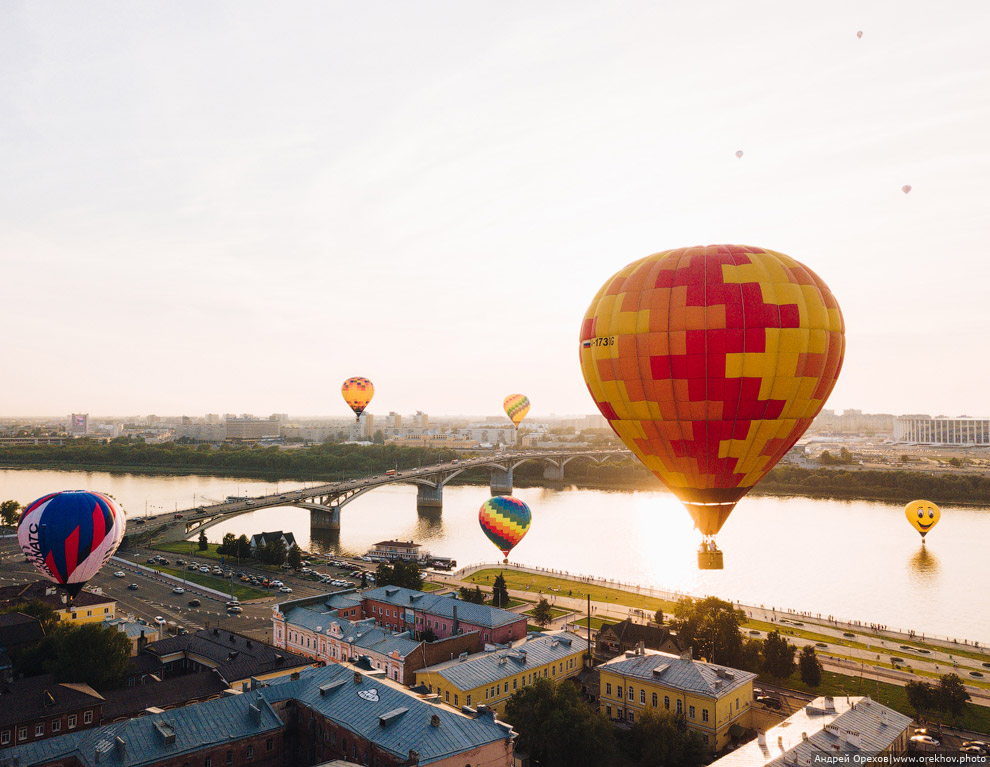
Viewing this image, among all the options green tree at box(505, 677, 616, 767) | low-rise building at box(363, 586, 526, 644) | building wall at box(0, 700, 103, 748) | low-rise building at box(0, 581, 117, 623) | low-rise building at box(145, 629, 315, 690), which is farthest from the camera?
low-rise building at box(0, 581, 117, 623)

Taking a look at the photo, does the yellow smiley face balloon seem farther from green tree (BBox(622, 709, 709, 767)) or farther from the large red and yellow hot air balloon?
the large red and yellow hot air balloon

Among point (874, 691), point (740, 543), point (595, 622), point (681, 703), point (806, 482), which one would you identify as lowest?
point (874, 691)

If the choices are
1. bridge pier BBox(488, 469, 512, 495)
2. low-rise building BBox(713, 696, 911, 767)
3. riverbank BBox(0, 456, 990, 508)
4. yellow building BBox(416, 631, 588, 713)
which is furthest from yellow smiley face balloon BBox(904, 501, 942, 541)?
bridge pier BBox(488, 469, 512, 495)

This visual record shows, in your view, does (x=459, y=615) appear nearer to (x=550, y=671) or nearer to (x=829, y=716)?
(x=550, y=671)

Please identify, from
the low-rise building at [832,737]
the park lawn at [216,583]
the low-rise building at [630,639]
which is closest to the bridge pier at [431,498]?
the park lawn at [216,583]

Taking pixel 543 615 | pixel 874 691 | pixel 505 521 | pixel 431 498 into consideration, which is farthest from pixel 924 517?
pixel 431 498

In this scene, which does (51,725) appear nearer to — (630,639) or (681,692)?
(681,692)
